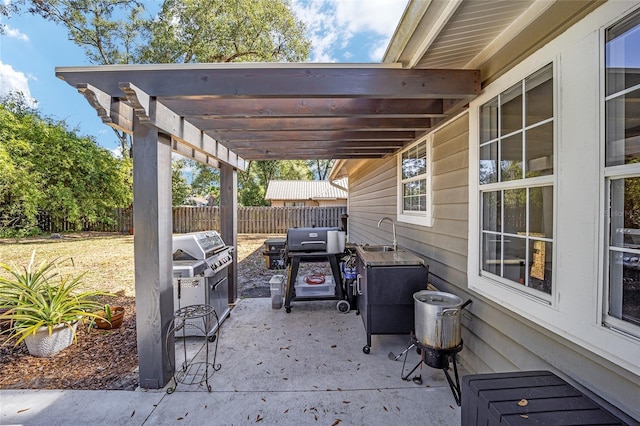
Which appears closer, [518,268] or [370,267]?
[518,268]

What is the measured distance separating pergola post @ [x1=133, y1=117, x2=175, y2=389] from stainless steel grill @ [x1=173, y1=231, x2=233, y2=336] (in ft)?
2.16

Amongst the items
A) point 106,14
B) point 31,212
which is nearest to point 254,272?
point 31,212

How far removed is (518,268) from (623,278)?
0.67 m

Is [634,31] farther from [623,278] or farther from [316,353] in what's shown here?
[316,353]

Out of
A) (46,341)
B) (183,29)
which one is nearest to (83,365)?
(46,341)

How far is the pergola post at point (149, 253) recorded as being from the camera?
233 centimetres

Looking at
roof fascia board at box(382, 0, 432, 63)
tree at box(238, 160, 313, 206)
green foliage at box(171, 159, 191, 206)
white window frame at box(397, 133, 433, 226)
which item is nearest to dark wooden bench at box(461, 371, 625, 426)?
white window frame at box(397, 133, 433, 226)

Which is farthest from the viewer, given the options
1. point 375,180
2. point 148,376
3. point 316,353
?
point 375,180

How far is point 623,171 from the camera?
4.07 feet

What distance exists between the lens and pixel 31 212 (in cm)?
992

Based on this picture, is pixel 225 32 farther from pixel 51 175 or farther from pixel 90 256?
pixel 90 256

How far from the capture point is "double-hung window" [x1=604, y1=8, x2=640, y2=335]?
1.22m

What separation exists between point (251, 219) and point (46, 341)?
1187 cm

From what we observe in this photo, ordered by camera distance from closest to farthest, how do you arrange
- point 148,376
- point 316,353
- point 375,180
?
point 148,376 → point 316,353 → point 375,180
